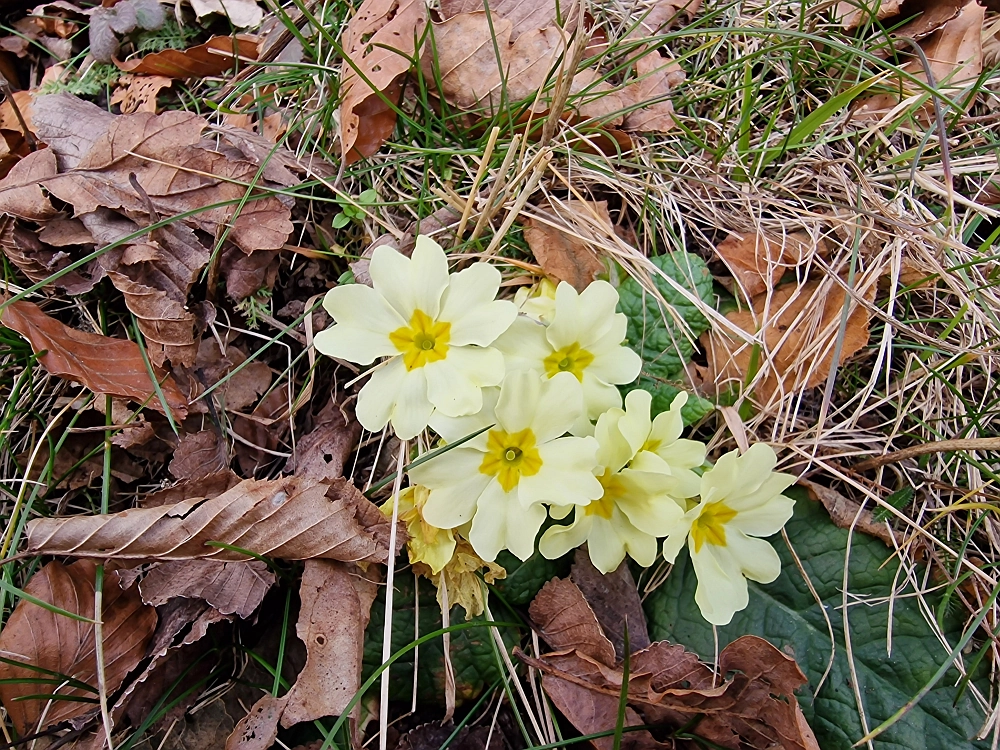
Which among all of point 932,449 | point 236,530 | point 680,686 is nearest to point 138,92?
point 236,530

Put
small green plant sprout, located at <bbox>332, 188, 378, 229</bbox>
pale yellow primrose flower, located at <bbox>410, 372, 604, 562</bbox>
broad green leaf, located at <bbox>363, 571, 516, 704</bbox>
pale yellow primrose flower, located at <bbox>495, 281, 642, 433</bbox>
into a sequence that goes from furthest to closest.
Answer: small green plant sprout, located at <bbox>332, 188, 378, 229</bbox> → broad green leaf, located at <bbox>363, 571, 516, 704</bbox> → pale yellow primrose flower, located at <bbox>495, 281, 642, 433</bbox> → pale yellow primrose flower, located at <bbox>410, 372, 604, 562</bbox>

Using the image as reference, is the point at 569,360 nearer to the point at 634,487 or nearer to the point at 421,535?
the point at 634,487

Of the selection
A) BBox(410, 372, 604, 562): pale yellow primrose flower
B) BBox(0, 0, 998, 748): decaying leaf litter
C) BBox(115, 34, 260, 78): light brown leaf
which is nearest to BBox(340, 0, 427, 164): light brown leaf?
BBox(0, 0, 998, 748): decaying leaf litter

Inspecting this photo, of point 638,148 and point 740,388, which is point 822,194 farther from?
point 740,388

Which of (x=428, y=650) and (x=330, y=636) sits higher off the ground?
(x=330, y=636)

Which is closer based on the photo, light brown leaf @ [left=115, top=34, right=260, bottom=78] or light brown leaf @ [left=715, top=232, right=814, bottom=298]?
light brown leaf @ [left=715, top=232, right=814, bottom=298]

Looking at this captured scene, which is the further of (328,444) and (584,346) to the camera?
(328,444)

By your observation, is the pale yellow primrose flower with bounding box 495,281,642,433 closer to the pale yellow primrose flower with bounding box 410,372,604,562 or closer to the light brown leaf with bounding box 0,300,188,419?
the pale yellow primrose flower with bounding box 410,372,604,562
